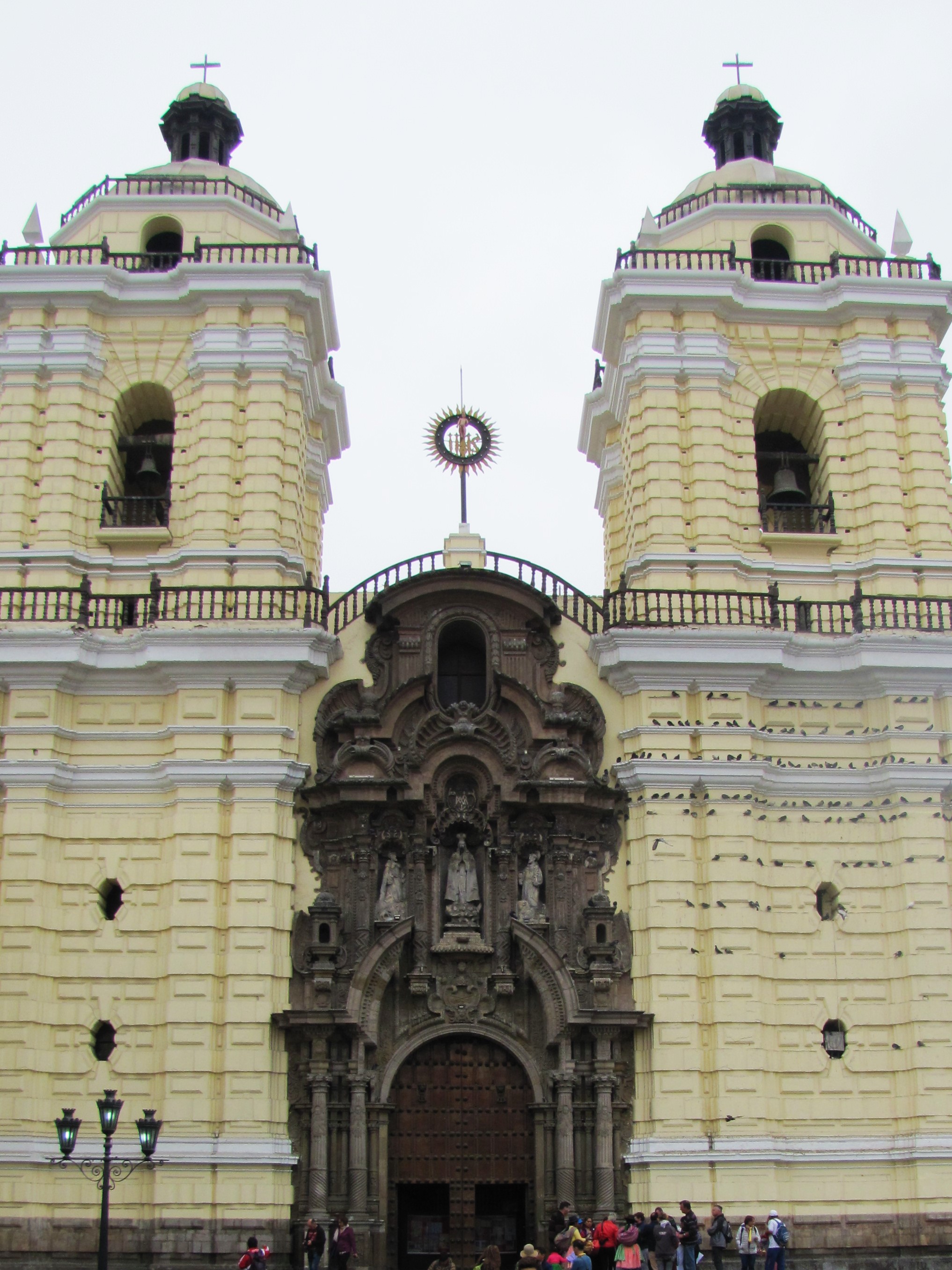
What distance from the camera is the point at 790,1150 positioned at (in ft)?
77.3

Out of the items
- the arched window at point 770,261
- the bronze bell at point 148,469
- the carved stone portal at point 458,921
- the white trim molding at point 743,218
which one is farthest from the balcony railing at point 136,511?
the arched window at point 770,261

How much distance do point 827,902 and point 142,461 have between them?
14.8m

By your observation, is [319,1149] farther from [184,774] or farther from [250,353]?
[250,353]

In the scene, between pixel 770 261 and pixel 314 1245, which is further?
pixel 770 261

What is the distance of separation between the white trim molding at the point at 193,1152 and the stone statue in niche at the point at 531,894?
5.20 meters

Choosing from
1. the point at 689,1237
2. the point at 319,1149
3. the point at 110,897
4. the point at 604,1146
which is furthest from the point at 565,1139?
the point at 110,897

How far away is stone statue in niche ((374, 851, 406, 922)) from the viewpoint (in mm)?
24688

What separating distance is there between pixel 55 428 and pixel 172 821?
25.1 feet

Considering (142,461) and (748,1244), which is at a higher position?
(142,461)

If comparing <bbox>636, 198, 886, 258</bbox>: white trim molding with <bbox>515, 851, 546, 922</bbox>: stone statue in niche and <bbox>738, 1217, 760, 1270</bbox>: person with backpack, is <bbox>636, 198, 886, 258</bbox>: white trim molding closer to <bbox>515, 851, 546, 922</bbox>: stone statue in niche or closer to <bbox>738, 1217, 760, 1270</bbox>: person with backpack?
<bbox>515, 851, 546, 922</bbox>: stone statue in niche

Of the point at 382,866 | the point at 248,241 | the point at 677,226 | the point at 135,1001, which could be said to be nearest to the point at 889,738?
the point at 382,866

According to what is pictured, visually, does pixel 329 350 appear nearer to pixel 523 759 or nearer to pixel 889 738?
pixel 523 759

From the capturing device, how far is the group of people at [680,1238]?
68.5 ft

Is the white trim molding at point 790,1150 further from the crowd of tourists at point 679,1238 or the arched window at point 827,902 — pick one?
the arched window at point 827,902
